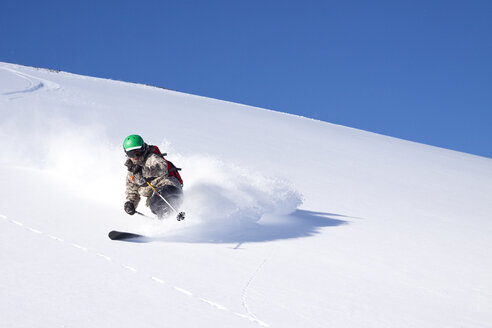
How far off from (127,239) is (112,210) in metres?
1.37

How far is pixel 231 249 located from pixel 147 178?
155 cm

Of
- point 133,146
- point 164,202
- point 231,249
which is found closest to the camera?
point 231,249

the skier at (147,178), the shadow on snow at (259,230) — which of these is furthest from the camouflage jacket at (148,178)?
the shadow on snow at (259,230)

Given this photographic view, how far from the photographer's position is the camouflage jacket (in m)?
5.63

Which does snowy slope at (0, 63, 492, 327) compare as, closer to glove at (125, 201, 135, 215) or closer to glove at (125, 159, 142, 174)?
glove at (125, 201, 135, 215)

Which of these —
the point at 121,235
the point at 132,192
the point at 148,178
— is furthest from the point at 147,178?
the point at 121,235

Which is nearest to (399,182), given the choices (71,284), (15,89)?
(71,284)

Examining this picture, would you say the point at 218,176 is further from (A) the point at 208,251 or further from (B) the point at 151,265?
(B) the point at 151,265

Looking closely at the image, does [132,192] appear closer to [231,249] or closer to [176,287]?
[231,249]

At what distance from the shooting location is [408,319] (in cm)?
352

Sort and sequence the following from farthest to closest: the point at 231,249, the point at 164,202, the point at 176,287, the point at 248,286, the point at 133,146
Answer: the point at 133,146, the point at 164,202, the point at 231,249, the point at 248,286, the point at 176,287

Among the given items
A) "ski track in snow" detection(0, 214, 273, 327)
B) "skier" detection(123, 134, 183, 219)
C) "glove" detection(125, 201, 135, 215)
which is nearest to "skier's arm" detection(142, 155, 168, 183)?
→ "skier" detection(123, 134, 183, 219)

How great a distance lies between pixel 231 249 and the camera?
186 inches

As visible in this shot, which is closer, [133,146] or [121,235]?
[121,235]
